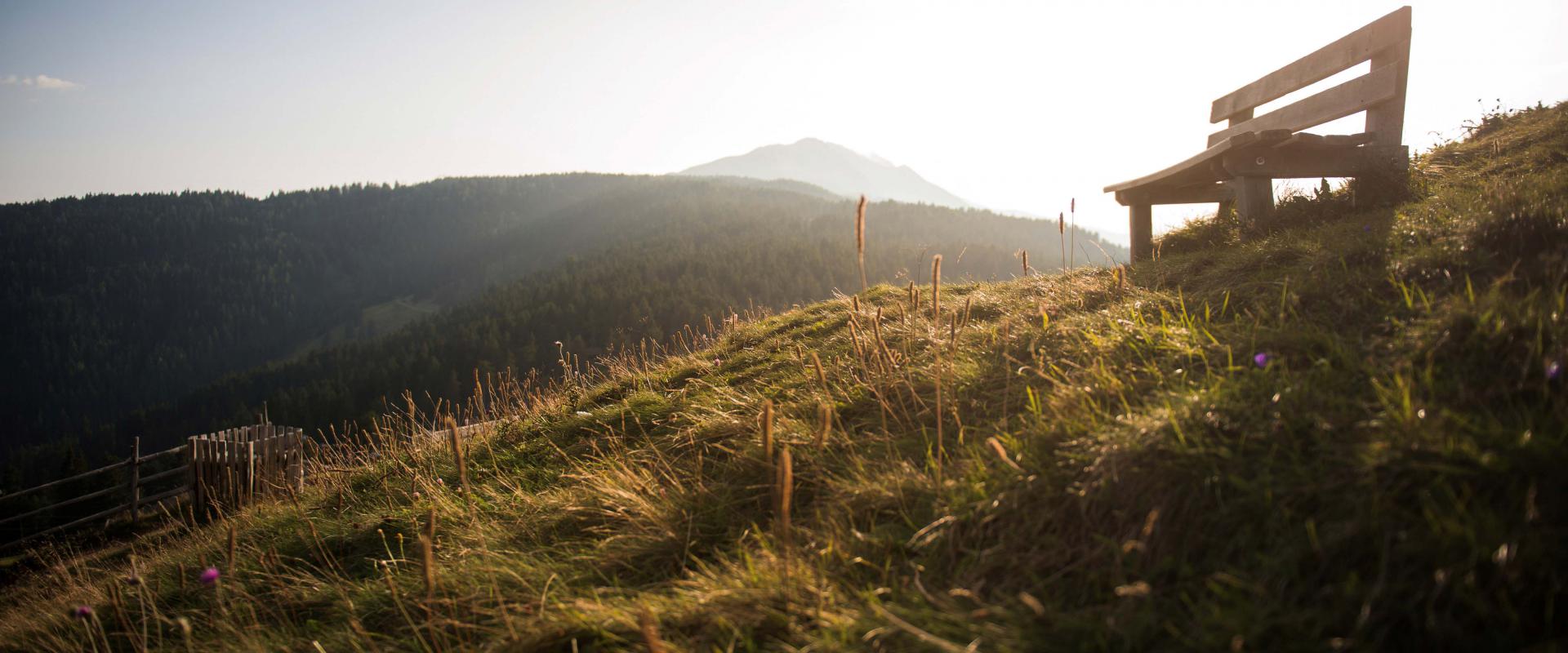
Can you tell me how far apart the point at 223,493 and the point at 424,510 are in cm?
729

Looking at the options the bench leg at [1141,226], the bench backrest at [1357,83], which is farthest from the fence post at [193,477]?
the bench backrest at [1357,83]

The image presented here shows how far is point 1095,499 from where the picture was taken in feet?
5.92

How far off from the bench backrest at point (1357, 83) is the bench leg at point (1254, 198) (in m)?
0.73

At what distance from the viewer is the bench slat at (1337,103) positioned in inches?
165

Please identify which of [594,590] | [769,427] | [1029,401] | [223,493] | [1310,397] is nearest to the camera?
[1310,397]

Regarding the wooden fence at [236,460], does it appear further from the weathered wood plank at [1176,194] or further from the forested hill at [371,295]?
the forested hill at [371,295]

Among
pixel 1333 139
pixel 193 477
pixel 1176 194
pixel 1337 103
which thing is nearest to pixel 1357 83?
pixel 1337 103

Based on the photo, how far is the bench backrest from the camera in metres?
4.13

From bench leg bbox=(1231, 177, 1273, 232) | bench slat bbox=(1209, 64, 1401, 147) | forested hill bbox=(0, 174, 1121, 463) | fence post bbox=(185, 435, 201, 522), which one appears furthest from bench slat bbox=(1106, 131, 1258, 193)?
forested hill bbox=(0, 174, 1121, 463)

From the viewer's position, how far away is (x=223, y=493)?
27.9 ft

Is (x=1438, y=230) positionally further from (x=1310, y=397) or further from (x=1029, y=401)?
(x=1029, y=401)

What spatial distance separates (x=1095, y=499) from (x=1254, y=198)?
11.7 feet

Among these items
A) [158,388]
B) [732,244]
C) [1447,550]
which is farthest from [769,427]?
[158,388]

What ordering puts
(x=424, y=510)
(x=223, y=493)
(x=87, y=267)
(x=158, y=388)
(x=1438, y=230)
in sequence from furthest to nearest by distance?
1. (x=87, y=267)
2. (x=158, y=388)
3. (x=223, y=493)
4. (x=424, y=510)
5. (x=1438, y=230)
